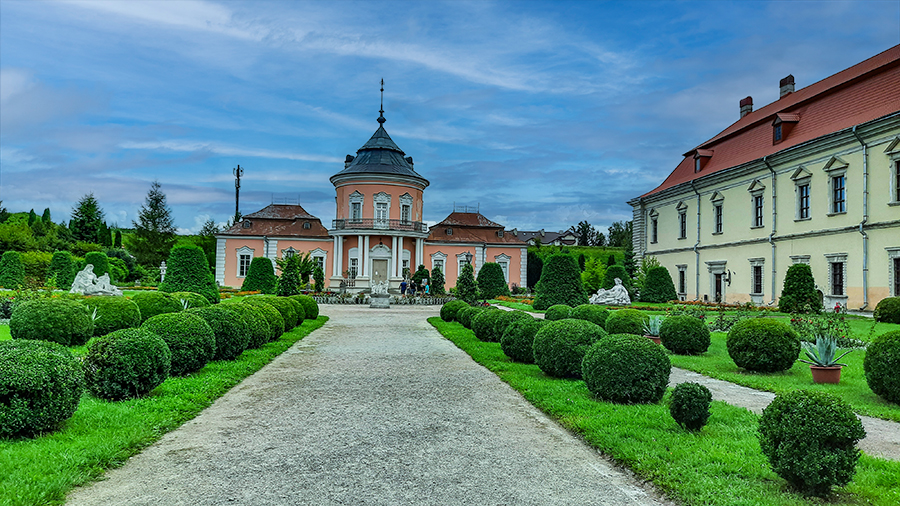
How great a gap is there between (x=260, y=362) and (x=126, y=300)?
5.78 metres

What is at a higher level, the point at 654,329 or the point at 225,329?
the point at 225,329

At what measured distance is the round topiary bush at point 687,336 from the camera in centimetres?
1185

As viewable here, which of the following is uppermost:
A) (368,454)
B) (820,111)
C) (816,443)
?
(820,111)

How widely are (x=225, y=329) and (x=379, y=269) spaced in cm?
3323

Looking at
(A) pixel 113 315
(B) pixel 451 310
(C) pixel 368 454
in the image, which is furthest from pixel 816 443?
(B) pixel 451 310

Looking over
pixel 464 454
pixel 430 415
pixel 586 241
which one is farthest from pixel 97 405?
pixel 586 241

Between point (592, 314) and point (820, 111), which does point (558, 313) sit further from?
point (820, 111)

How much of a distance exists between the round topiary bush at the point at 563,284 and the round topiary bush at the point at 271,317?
12043mm

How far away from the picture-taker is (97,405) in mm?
6480

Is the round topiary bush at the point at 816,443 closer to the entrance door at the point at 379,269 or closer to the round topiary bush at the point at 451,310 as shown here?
the round topiary bush at the point at 451,310

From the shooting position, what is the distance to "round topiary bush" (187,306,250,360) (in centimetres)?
994

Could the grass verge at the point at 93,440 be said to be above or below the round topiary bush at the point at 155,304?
below

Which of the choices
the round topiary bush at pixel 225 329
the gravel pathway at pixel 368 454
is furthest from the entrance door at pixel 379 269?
the gravel pathway at pixel 368 454

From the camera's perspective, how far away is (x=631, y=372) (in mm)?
6902
